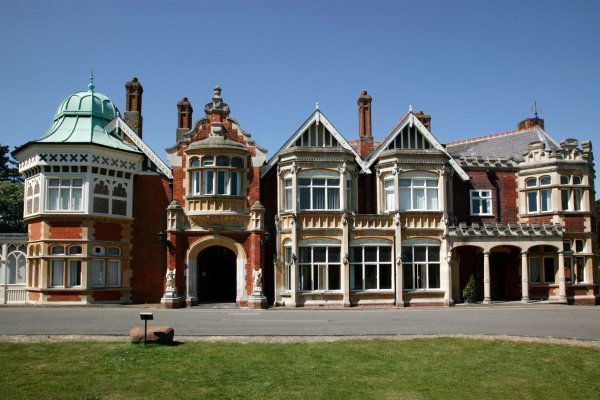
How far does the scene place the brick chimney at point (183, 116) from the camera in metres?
32.1

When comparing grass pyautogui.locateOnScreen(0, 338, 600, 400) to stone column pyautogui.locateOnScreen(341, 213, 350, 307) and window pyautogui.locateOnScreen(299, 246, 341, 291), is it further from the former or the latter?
window pyautogui.locateOnScreen(299, 246, 341, 291)

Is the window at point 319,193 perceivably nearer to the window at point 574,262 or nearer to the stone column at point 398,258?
the stone column at point 398,258

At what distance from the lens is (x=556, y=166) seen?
103 ft

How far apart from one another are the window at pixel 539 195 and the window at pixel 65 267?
77.9 ft

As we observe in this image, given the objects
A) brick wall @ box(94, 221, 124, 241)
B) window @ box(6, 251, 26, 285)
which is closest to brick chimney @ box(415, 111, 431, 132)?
brick wall @ box(94, 221, 124, 241)

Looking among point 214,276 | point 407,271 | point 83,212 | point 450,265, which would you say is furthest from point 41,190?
point 450,265

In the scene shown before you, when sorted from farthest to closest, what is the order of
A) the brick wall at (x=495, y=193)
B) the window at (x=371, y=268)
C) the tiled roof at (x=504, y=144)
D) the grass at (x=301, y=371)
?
1. the tiled roof at (x=504, y=144)
2. the brick wall at (x=495, y=193)
3. the window at (x=371, y=268)
4. the grass at (x=301, y=371)

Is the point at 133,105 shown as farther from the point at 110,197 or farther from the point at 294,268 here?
the point at 294,268

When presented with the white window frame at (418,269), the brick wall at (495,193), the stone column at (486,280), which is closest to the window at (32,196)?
the white window frame at (418,269)

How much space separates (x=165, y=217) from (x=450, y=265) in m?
14.6

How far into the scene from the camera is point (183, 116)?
→ 32.3 meters

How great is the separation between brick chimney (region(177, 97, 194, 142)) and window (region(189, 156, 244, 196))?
3886mm

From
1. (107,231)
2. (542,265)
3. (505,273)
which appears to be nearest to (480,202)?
(505,273)

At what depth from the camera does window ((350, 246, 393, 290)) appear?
28766 millimetres
